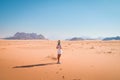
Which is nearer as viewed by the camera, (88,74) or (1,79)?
(1,79)

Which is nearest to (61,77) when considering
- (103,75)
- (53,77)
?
(53,77)

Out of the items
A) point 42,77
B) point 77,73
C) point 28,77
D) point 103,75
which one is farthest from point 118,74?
point 28,77

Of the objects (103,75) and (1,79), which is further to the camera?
(103,75)

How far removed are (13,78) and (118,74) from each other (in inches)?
210

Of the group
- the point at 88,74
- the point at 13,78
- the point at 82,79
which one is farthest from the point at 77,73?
the point at 13,78

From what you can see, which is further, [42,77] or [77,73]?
Answer: [77,73]

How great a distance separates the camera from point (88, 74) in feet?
26.9

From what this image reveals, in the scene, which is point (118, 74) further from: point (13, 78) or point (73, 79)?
point (13, 78)

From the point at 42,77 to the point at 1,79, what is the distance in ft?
6.19

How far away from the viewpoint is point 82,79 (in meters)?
7.30

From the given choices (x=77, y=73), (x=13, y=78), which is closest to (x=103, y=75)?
(x=77, y=73)

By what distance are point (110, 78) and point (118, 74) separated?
103cm

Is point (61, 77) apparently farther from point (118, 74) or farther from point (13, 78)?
point (118, 74)

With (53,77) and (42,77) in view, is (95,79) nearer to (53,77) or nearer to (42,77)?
(53,77)
